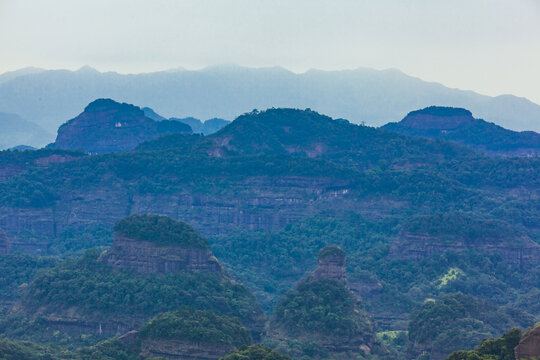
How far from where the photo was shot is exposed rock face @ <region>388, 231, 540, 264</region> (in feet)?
353

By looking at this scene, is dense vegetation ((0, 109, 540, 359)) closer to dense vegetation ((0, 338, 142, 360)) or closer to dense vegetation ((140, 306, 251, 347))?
dense vegetation ((140, 306, 251, 347))

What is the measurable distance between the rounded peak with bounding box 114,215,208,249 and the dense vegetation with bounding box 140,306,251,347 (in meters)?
15.0

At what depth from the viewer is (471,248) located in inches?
4257

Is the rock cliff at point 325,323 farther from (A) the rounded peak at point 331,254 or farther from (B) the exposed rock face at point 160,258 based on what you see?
(B) the exposed rock face at point 160,258

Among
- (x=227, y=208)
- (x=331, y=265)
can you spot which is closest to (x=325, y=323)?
(x=331, y=265)

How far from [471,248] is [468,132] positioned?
8639 cm

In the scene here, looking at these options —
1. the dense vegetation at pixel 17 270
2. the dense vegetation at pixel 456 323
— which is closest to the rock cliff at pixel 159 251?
the dense vegetation at pixel 17 270

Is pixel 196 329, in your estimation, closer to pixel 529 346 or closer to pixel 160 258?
pixel 160 258

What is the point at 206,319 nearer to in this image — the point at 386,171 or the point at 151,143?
the point at 386,171

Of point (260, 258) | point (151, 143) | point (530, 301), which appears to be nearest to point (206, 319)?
point (530, 301)

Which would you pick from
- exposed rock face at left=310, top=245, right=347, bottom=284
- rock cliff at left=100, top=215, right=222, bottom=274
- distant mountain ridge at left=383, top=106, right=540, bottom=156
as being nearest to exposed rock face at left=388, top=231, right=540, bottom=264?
exposed rock face at left=310, top=245, right=347, bottom=284

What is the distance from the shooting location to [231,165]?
14062 cm

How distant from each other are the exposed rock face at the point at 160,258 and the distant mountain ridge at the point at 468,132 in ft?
372

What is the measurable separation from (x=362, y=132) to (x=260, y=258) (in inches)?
2080
